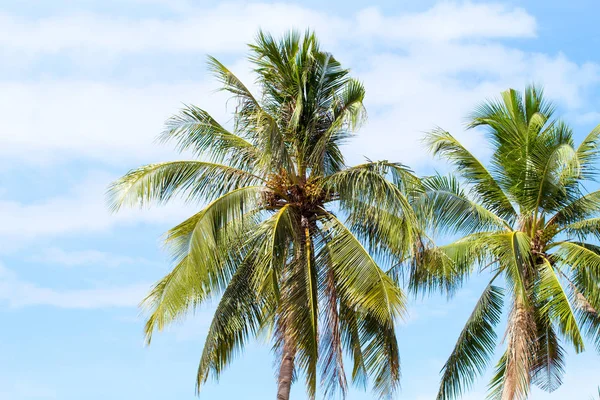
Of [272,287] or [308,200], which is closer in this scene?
[272,287]

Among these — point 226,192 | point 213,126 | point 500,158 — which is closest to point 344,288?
point 226,192

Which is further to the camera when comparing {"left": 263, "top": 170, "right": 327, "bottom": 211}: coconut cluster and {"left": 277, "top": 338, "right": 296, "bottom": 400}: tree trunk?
{"left": 263, "top": 170, "right": 327, "bottom": 211}: coconut cluster

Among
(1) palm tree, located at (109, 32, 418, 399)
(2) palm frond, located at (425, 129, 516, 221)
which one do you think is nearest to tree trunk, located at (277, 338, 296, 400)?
(1) palm tree, located at (109, 32, 418, 399)

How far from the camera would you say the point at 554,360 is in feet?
72.9

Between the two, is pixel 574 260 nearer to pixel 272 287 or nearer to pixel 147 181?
pixel 272 287

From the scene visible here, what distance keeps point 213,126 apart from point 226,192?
4.73ft

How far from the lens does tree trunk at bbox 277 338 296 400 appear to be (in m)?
18.7

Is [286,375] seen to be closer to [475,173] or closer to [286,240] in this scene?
[286,240]

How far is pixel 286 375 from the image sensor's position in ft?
61.4

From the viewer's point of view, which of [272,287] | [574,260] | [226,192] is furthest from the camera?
[574,260]

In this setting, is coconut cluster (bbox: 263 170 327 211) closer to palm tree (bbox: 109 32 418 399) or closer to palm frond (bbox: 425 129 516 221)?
palm tree (bbox: 109 32 418 399)

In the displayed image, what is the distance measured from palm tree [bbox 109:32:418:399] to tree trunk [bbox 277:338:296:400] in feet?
0.07

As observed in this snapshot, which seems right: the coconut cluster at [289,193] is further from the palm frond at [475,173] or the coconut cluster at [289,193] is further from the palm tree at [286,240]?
the palm frond at [475,173]

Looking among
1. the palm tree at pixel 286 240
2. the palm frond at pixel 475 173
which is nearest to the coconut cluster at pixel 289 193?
the palm tree at pixel 286 240
